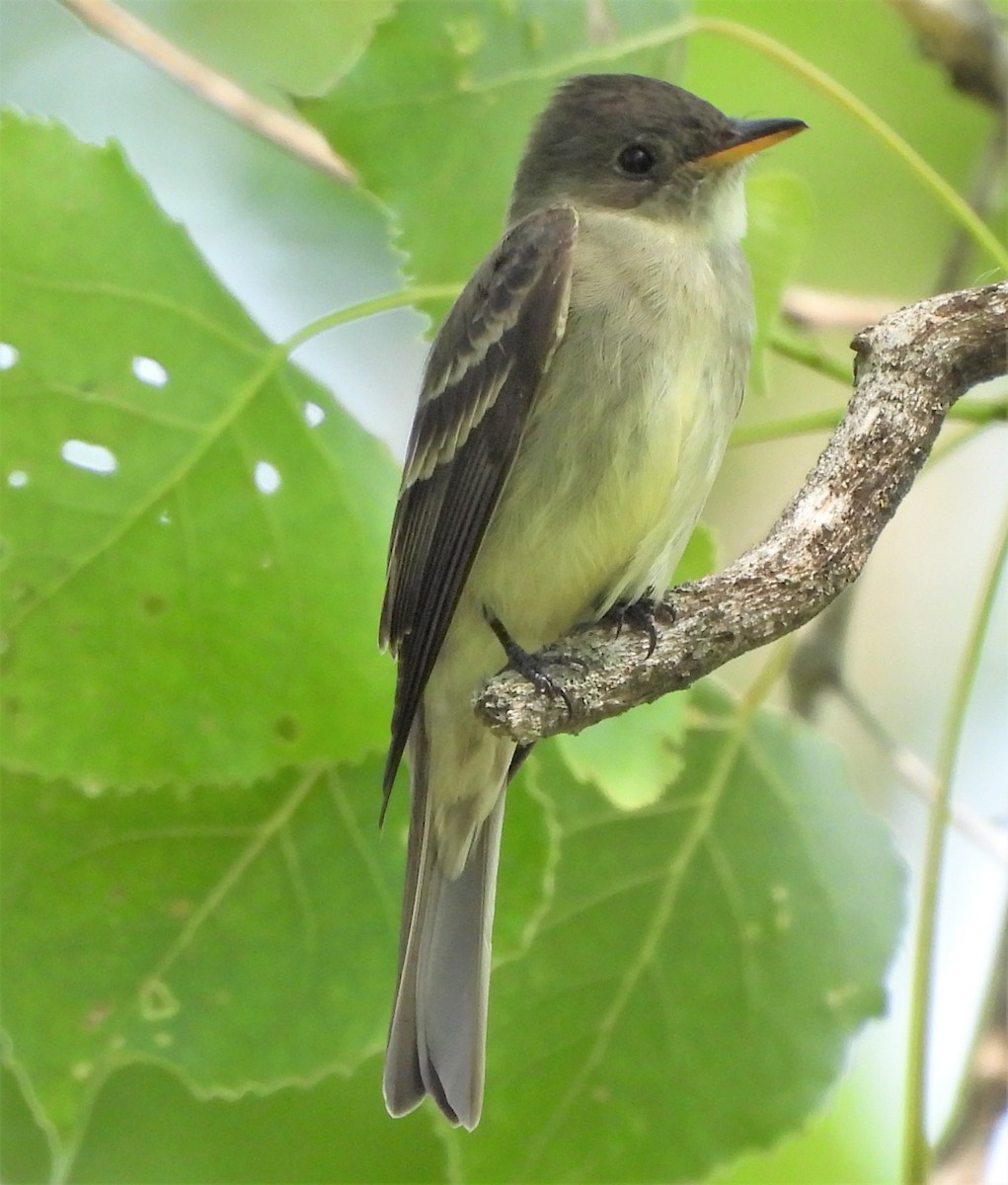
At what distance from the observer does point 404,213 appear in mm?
1851

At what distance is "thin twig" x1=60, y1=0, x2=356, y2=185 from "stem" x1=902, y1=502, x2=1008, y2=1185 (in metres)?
0.90

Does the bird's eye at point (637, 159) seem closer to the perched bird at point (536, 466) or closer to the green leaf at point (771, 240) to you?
the perched bird at point (536, 466)

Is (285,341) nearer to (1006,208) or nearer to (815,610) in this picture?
(815,610)

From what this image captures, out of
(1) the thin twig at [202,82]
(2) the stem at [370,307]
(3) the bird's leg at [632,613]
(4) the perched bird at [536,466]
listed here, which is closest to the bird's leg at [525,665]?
(4) the perched bird at [536,466]

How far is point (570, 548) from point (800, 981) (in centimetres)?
66

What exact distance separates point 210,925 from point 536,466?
66 centimetres

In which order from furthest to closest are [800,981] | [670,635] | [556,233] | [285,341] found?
[800,981] → [556,233] → [285,341] → [670,635]

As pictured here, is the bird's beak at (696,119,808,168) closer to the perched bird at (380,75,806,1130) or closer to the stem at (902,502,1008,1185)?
the perched bird at (380,75,806,1130)

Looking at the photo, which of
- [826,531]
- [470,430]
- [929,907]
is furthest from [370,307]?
[929,907]

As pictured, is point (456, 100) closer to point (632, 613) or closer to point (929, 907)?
point (632, 613)

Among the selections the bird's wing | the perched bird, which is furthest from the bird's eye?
the bird's wing

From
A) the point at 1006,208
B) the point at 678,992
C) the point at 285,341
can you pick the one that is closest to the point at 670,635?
the point at 285,341

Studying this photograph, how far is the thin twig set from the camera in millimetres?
2018

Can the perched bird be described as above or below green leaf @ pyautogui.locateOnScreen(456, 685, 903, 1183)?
above
